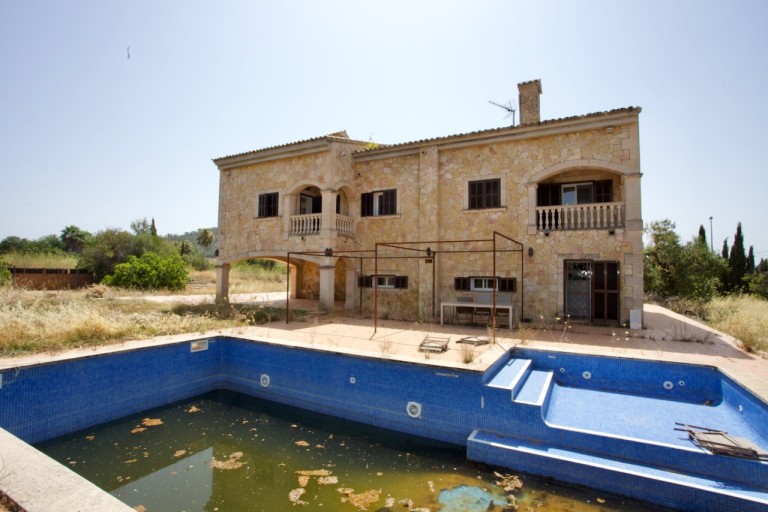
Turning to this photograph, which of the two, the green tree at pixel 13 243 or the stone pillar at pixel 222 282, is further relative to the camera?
the green tree at pixel 13 243

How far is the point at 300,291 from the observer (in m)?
23.5

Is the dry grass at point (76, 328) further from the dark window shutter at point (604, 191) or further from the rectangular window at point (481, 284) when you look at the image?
the dark window shutter at point (604, 191)

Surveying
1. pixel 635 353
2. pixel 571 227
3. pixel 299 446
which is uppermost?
pixel 571 227

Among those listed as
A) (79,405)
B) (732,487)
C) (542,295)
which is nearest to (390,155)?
(542,295)

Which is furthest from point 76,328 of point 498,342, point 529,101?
point 529,101

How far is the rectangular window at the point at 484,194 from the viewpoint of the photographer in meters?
14.2

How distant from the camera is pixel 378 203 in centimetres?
1656

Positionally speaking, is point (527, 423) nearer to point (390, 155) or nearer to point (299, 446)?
point (299, 446)

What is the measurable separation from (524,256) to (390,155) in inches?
266

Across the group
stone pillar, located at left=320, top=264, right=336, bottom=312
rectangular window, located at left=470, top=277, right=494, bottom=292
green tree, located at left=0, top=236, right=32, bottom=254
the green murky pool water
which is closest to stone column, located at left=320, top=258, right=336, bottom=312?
stone pillar, located at left=320, top=264, right=336, bottom=312

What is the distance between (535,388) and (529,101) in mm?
12057

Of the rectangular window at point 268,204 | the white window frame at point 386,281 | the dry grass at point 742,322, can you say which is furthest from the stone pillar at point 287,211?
the dry grass at point 742,322

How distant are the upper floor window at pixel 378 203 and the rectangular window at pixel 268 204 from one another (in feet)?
13.0

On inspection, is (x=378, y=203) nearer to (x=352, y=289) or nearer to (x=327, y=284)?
(x=352, y=289)
